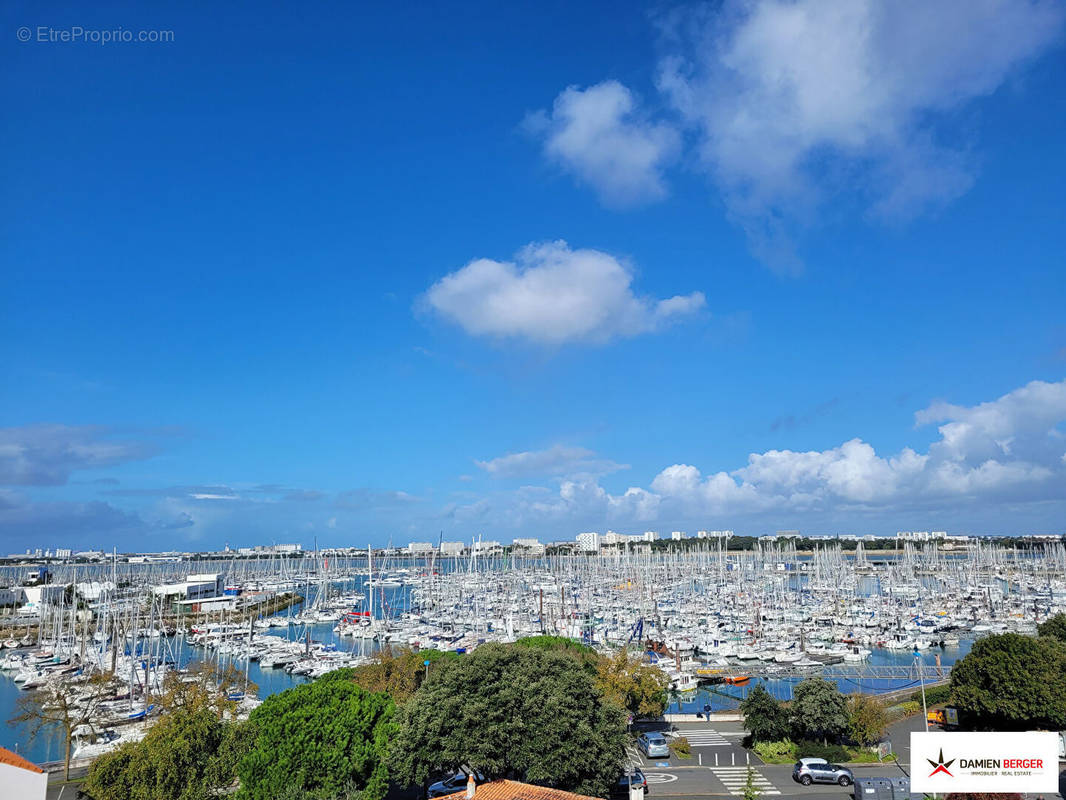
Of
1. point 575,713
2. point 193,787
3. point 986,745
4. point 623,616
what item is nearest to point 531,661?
point 575,713

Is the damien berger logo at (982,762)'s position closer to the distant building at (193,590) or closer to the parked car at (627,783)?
the parked car at (627,783)

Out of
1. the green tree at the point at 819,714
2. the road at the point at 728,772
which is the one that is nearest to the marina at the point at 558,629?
the road at the point at 728,772

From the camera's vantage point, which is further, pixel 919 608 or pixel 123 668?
pixel 919 608

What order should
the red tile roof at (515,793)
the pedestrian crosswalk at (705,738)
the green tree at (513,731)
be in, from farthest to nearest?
the pedestrian crosswalk at (705,738), the green tree at (513,731), the red tile roof at (515,793)

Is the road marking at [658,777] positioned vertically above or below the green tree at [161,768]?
below

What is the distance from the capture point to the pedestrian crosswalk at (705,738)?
1172 inches

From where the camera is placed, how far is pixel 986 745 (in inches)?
380

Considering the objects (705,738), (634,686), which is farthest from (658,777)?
(634,686)

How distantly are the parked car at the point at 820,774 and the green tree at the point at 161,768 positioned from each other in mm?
19952

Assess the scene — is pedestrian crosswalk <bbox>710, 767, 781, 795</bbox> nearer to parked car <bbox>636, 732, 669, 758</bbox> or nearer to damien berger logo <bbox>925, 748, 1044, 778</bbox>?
parked car <bbox>636, 732, 669, 758</bbox>

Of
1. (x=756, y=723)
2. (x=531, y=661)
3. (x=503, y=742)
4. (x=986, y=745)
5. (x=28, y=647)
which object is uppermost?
(x=986, y=745)

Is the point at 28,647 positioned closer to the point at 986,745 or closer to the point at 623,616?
the point at 623,616

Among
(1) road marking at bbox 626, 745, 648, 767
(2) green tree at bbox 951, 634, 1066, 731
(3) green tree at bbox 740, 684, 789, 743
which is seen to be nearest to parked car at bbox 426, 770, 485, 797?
(1) road marking at bbox 626, 745, 648, 767

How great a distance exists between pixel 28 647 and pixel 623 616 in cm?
6471
